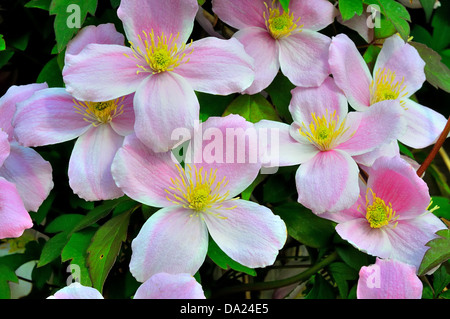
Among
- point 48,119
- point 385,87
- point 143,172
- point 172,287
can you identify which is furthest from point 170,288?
point 385,87

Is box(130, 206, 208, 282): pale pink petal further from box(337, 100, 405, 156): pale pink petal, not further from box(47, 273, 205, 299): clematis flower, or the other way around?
box(337, 100, 405, 156): pale pink petal

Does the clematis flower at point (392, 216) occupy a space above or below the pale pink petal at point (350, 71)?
below

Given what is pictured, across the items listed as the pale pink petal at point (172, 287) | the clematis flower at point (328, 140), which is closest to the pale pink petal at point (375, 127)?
the clematis flower at point (328, 140)

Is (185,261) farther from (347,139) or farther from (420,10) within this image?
(420,10)

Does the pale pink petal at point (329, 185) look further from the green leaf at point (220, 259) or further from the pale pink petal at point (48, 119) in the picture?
the pale pink petal at point (48, 119)

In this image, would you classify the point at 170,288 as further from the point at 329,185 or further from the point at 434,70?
the point at 434,70
